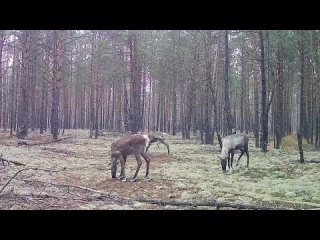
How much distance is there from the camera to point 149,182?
627cm

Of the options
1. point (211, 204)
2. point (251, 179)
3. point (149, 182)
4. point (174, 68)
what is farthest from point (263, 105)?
point (174, 68)

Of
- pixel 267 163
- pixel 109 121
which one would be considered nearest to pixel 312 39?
pixel 267 163

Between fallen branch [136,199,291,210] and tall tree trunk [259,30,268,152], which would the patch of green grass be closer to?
fallen branch [136,199,291,210]

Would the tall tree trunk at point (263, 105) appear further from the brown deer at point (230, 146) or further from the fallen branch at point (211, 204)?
the fallen branch at point (211, 204)

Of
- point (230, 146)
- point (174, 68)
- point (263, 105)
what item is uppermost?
point (174, 68)

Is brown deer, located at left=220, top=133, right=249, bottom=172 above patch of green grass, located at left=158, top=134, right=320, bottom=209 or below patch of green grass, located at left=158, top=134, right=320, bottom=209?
above

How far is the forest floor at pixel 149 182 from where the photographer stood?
4.85 m

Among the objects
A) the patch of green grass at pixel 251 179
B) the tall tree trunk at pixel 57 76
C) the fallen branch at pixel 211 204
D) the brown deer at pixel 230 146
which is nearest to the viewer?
the fallen branch at pixel 211 204

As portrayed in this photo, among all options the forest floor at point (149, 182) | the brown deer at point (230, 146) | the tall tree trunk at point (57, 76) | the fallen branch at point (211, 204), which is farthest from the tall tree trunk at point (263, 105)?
the tall tree trunk at point (57, 76)

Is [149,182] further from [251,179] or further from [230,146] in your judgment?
[230,146]

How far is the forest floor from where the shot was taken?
4852 millimetres

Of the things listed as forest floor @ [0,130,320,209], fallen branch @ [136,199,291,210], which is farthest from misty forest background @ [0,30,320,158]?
fallen branch @ [136,199,291,210]
